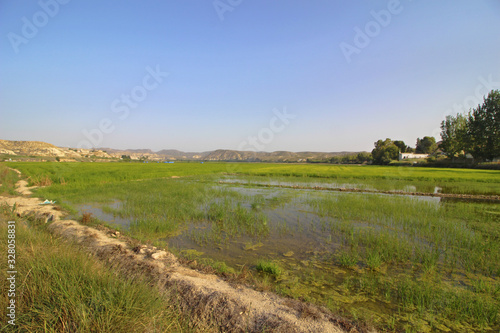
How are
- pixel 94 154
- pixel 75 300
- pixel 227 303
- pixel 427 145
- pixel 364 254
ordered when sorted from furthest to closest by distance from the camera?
pixel 94 154 < pixel 427 145 < pixel 364 254 < pixel 227 303 < pixel 75 300

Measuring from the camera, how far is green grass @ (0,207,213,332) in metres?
2.02

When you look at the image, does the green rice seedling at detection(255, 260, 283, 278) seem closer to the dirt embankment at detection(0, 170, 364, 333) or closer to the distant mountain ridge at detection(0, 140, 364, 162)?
the dirt embankment at detection(0, 170, 364, 333)

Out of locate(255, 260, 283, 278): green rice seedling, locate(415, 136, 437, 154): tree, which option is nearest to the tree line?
locate(415, 136, 437, 154): tree

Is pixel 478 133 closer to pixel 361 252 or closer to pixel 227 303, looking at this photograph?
pixel 361 252

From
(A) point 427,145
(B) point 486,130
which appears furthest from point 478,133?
(A) point 427,145

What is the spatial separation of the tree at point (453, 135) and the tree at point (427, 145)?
20487mm

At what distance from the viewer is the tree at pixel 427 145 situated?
228 ft

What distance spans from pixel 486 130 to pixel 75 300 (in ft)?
184

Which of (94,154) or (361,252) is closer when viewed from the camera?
(361,252)

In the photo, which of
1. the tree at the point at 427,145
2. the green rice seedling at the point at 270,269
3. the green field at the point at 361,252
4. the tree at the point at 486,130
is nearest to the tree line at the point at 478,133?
the tree at the point at 486,130

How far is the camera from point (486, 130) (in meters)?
38.0

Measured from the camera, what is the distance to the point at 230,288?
3.63m

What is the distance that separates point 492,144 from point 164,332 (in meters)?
54.3

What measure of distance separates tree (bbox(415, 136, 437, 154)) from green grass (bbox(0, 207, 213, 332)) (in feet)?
292
